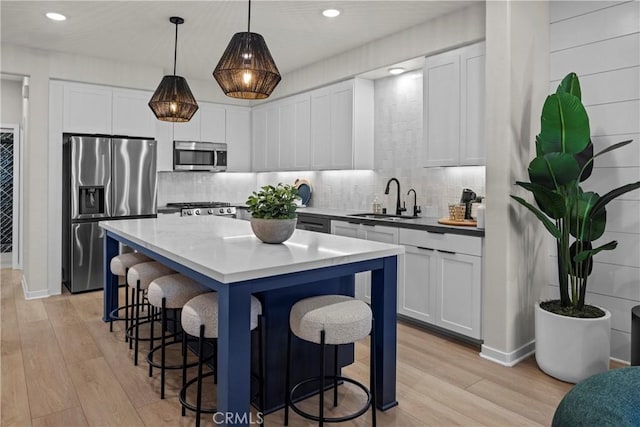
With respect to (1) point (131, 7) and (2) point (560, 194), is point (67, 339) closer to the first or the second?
(1) point (131, 7)

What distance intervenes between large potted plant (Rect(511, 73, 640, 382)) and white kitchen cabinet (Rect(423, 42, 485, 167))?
0.73m

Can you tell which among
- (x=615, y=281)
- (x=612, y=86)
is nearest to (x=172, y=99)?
(x=612, y=86)

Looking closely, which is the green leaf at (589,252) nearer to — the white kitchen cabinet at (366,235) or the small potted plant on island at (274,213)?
the white kitchen cabinet at (366,235)

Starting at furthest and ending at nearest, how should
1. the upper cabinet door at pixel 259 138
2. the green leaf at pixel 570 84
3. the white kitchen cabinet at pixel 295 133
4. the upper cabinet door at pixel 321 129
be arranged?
the upper cabinet door at pixel 259 138, the white kitchen cabinet at pixel 295 133, the upper cabinet door at pixel 321 129, the green leaf at pixel 570 84

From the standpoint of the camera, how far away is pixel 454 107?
362 cm

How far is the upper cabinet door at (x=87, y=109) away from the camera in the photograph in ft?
15.8

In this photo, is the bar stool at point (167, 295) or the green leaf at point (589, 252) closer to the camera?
the bar stool at point (167, 295)

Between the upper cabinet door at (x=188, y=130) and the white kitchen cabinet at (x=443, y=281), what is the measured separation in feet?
11.4

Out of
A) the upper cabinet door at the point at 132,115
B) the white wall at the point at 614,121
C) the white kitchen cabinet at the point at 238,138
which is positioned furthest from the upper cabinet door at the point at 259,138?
the white wall at the point at 614,121

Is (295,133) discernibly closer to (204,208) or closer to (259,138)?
(259,138)

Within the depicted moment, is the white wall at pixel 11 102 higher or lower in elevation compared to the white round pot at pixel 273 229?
higher

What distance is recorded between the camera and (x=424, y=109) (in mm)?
3887

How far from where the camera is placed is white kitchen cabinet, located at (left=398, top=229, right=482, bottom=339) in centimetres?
326

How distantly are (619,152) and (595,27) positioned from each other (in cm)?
90
